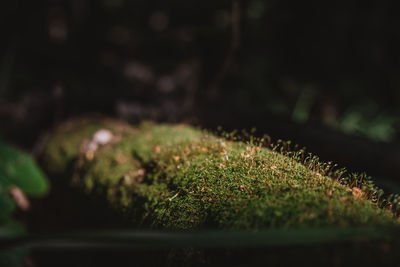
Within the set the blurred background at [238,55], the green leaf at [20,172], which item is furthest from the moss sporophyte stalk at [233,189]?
the blurred background at [238,55]

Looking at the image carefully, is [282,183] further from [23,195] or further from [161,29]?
[161,29]

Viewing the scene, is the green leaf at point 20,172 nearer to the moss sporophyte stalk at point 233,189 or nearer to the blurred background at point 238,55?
the moss sporophyte stalk at point 233,189

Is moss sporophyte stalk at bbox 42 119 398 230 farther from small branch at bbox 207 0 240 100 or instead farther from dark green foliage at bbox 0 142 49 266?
small branch at bbox 207 0 240 100

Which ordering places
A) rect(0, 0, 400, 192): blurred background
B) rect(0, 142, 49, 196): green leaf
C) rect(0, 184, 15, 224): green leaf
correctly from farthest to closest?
rect(0, 0, 400, 192): blurred background < rect(0, 142, 49, 196): green leaf < rect(0, 184, 15, 224): green leaf

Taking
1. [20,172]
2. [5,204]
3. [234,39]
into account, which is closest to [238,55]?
[234,39]

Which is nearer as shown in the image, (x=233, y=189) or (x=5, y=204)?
(x=233, y=189)

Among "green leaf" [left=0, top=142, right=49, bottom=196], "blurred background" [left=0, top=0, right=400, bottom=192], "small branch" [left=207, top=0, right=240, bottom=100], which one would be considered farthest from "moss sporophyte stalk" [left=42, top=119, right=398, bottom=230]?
"blurred background" [left=0, top=0, right=400, bottom=192]

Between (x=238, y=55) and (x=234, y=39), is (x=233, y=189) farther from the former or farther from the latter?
(x=238, y=55)
